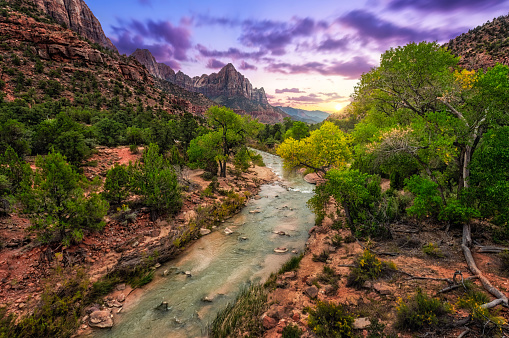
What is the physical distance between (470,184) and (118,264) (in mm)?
17228

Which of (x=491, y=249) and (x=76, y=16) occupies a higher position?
(x=76, y=16)

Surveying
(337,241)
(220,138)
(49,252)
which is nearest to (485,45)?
(220,138)

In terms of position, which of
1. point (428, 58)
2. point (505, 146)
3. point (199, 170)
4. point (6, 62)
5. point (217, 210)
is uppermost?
point (6, 62)

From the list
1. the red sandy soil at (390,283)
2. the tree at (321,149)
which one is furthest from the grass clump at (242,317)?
the tree at (321,149)

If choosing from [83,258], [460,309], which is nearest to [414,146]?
[460,309]

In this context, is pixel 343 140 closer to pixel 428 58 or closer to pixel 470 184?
pixel 470 184

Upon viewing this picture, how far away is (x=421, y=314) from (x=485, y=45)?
73845 millimetres

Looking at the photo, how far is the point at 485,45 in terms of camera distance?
47.7 meters

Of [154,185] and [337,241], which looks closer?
[337,241]

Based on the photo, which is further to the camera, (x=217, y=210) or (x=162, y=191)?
(x=217, y=210)

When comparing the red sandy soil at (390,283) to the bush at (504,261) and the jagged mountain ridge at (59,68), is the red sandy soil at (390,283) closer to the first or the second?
the bush at (504,261)

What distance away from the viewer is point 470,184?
9227mm

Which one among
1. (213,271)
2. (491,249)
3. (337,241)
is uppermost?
(491,249)

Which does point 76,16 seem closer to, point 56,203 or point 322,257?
point 56,203
